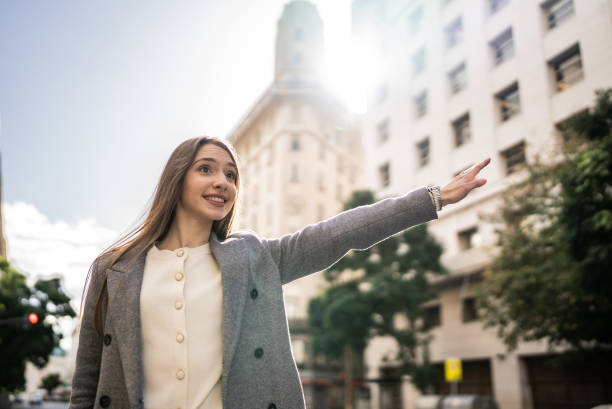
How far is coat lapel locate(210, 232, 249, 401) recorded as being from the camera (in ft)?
5.86

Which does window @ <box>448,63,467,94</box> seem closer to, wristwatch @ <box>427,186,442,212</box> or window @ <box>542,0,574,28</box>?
window @ <box>542,0,574,28</box>

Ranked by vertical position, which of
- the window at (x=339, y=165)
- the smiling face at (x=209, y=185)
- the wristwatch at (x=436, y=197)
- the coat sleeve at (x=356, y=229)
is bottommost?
the coat sleeve at (x=356, y=229)

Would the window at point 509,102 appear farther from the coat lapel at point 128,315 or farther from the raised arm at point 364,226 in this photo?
the coat lapel at point 128,315

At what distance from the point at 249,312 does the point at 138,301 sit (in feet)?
1.37

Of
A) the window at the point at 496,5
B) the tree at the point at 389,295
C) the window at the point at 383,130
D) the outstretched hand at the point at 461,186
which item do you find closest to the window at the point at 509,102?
the window at the point at 496,5

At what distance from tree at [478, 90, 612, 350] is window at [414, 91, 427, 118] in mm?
10394

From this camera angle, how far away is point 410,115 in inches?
1060

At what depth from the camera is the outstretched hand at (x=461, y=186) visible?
1.95 metres

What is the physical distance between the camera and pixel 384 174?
94.8 ft

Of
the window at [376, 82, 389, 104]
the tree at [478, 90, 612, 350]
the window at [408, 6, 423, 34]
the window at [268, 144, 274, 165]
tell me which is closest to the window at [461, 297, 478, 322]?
the tree at [478, 90, 612, 350]

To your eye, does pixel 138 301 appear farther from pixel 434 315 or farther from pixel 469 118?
pixel 434 315

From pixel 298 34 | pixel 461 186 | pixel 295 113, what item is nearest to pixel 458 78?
pixel 295 113

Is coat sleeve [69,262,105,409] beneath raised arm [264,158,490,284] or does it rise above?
beneath

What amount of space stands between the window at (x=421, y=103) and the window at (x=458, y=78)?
190cm
